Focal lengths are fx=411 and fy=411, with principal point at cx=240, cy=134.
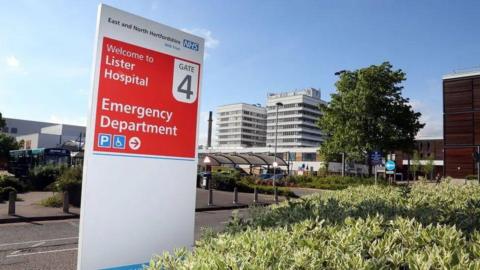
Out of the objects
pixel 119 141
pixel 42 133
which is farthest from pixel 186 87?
pixel 42 133

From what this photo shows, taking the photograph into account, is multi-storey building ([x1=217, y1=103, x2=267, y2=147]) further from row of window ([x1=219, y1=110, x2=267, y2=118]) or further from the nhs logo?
the nhs logo

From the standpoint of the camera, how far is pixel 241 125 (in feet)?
586

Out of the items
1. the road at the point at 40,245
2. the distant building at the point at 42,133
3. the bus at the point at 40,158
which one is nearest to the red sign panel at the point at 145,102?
the road at the point at 40,245

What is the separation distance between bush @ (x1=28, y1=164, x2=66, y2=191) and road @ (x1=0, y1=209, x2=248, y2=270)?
1307 cm

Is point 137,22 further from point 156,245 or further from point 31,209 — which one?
point 31,209

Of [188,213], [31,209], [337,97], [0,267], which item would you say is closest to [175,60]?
[188,213]

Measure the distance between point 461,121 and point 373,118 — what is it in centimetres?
3130

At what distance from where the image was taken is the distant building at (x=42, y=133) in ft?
328

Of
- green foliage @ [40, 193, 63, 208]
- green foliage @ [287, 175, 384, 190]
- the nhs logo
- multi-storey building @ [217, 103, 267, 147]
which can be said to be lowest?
green foliage @ [40, 193, 63, 208]

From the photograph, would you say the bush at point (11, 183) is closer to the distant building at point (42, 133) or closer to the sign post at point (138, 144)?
the sign post at point (138, 144)

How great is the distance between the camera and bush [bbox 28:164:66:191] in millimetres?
25875

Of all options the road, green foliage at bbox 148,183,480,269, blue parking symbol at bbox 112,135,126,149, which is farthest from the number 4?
the road

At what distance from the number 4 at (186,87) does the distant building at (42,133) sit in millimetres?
86650

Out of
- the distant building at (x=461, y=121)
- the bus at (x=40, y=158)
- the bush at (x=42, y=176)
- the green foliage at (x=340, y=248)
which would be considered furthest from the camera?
the distant building at (x=461, y=121)
